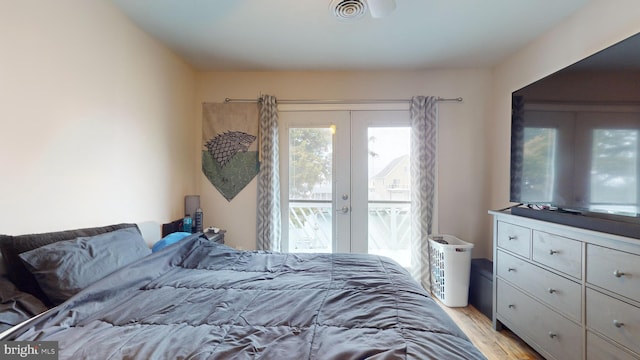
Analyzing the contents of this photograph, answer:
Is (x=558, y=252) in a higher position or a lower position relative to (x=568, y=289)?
higher

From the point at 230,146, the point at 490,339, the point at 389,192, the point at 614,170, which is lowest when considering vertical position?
the point at 490,339

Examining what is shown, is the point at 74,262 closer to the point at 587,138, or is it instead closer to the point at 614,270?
the point at 614,270

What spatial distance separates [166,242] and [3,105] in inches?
46.0

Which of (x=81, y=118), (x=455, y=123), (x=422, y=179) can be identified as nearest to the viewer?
(x=81, y=118)

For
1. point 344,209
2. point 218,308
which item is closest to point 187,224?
point 344,209

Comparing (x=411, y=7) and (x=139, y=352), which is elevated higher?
(x=411, y=7)

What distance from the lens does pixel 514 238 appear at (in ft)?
6.43

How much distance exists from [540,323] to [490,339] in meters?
0.45

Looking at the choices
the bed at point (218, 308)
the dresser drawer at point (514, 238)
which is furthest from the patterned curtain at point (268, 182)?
the dresser drawer at point (514, 238)

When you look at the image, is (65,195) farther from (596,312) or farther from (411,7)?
(596,312)

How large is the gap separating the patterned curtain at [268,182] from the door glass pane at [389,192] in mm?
1024

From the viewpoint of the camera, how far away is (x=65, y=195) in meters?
1.58

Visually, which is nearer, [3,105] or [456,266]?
[3,105]

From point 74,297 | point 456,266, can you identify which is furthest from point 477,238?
point 74,297
